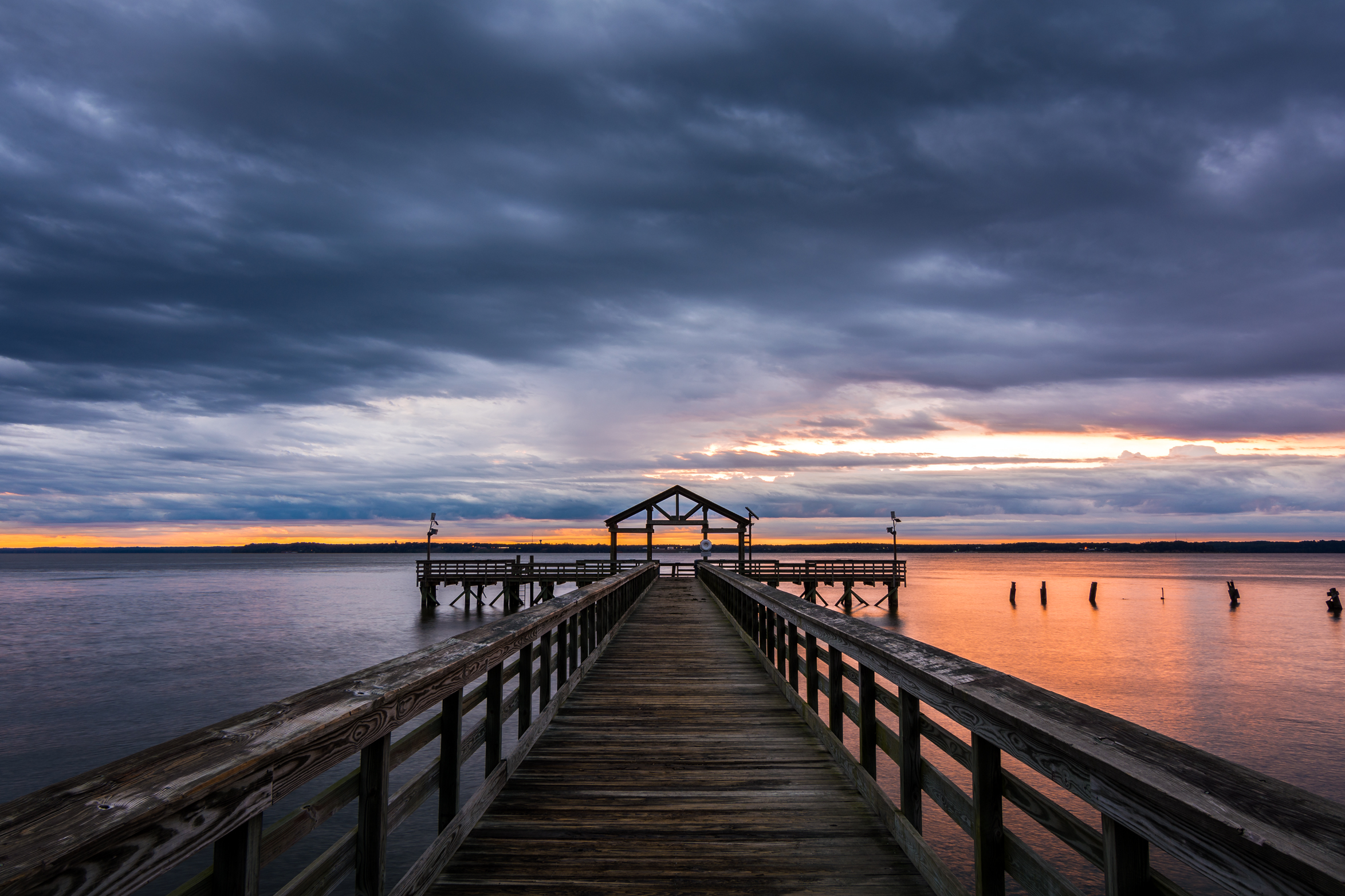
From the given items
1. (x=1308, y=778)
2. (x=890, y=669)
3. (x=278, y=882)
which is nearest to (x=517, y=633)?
(x=890, y=669)

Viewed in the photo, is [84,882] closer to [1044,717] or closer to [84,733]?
[1044,717]

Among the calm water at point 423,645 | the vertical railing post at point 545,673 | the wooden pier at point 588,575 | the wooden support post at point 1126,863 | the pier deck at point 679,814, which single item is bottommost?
the calm water at point 423,645

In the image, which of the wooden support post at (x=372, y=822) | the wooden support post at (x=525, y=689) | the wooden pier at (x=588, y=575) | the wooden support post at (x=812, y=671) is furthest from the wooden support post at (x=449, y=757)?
the wooden pier at (x=588, y=575)

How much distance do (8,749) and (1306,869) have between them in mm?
20916

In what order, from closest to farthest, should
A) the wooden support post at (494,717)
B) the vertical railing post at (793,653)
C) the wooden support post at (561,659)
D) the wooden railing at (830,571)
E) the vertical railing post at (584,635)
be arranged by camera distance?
the wooden support post at (494,717)
the vertical railing post at (793,653)
the wooden support post at (561,659)
the vertical railing post at (584,635)
the wooden railing at (830,571)

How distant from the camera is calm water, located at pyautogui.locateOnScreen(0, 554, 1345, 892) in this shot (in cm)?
1439

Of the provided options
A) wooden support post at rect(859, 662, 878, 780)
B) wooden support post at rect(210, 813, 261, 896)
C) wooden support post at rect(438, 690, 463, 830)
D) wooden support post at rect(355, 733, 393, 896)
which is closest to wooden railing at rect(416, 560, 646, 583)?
wooden support post at rect(859, 662, 878, 780)

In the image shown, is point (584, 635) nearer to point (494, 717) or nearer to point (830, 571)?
point (494, 717)

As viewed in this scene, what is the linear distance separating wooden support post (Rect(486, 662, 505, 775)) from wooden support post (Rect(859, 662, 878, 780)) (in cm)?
201

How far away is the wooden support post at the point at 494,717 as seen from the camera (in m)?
3.95

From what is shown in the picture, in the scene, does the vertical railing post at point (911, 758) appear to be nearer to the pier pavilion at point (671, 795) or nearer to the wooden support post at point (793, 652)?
the pier pavilion at point (671, 795)

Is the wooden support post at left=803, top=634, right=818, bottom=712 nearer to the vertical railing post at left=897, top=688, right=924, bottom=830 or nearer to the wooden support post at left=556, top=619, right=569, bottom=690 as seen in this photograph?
the vertical railing post at left=897, top=688, right=924, bottom=830

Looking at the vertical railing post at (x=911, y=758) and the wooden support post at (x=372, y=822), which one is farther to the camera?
the vertical railing post at (x=911, y=758)

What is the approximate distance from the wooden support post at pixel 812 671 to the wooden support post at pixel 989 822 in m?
2.65
